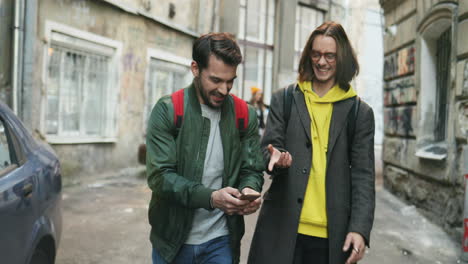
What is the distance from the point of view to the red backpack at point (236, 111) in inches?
82.4

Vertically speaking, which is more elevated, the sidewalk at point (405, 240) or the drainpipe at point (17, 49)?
the drainpipe at point (17, 49)

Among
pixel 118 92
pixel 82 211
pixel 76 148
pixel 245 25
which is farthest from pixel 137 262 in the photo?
pixel 245 25

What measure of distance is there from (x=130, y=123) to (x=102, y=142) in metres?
1.03

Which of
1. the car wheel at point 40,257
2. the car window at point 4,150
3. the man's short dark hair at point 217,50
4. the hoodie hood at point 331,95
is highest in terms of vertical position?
the man's short dark hair at point 217,50

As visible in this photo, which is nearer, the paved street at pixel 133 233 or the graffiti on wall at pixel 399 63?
the paved street at pixel 133 233

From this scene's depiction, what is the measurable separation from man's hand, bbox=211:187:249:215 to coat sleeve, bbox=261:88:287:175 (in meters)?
0.42

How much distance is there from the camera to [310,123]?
235cm

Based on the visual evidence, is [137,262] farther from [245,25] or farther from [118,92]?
[245,25]

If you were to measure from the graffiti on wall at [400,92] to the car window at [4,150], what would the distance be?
6.39 metres

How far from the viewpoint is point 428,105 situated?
288 inches

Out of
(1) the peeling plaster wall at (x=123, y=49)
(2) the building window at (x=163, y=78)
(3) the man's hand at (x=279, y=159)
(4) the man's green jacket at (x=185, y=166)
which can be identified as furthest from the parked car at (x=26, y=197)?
(2) the building window at (x=163, y=78)

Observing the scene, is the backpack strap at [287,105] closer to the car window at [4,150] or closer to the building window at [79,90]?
the car window at [4,150]

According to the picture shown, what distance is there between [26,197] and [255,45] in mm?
14868

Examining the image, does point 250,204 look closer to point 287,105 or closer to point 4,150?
point 287,105
